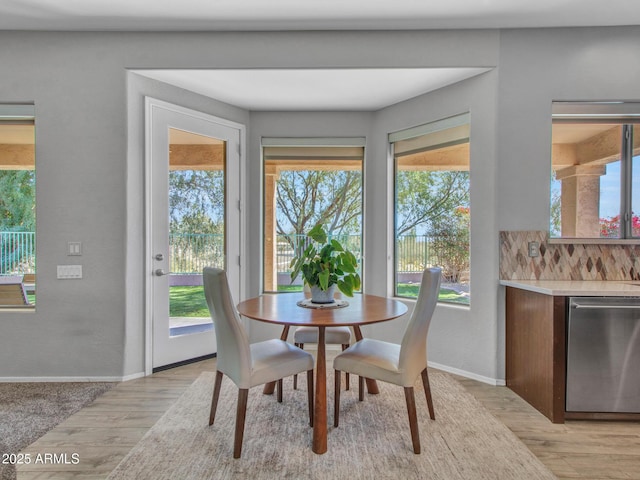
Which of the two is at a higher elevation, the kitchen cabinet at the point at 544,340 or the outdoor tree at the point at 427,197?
the outdoor tree at the point at 427,197

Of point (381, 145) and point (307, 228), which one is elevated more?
point (381, 145)

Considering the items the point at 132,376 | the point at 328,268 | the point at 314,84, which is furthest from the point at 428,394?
the point at 314,84

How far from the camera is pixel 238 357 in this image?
6.01 feet

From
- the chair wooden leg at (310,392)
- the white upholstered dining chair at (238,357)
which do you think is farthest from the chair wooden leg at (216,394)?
the chair wooden leg at (310,392)

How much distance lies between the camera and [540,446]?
6.42 ft

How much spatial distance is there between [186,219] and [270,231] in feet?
2.87

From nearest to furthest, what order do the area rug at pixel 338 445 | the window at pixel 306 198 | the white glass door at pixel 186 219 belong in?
the area rug at pixel 338 445 < the white glass door at pixel 186 219 < the window at pixel 306 198

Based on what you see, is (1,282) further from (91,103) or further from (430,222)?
(430,222)

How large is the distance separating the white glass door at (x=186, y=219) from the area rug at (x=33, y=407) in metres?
0.58

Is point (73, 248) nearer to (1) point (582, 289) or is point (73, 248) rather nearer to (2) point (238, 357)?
(2) point (238, 357)

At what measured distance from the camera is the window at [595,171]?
2770 mm

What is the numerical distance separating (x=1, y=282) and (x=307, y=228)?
2685 millimetres

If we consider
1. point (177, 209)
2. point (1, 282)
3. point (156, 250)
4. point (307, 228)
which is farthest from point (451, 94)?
point (1, 282)

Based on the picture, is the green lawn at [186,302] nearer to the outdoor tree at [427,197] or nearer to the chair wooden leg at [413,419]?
the outdoor tree at [427,197]
